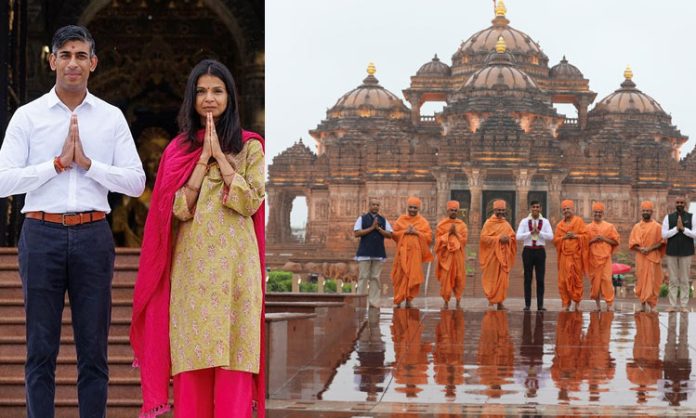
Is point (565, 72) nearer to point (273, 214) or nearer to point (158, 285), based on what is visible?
point (273, 214)

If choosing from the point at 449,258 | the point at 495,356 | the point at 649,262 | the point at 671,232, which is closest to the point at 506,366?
the point at 495,356

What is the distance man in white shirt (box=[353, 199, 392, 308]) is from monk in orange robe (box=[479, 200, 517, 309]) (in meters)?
1.97

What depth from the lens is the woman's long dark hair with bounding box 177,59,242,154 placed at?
12.2 ft

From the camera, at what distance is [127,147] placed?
4020mm

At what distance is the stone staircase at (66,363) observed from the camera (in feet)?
17.7

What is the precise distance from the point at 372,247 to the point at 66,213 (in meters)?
9.13

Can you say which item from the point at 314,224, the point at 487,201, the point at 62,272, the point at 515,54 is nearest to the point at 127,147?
the point at 62,272

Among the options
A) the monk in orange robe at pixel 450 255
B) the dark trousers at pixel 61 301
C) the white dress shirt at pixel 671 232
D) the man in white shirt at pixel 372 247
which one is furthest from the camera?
the monk in orange robe at pixel 450 255

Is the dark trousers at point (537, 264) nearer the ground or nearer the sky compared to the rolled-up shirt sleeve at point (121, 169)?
nearer the ground

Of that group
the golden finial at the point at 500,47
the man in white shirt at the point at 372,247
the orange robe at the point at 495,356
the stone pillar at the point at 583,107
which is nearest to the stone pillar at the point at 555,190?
the golden finial at the point at 500,47

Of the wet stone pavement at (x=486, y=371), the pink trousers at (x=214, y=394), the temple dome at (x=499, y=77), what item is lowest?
the wet stone pavement at (x=486, y=371)

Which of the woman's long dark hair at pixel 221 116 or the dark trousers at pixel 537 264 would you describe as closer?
the woman's long dark hair at pixel 221 116

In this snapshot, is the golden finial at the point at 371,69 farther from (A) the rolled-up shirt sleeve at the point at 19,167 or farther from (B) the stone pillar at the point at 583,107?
(A) the rolled-up shirt sleeve at the point at 19,167

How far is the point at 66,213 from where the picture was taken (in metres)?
3.90
